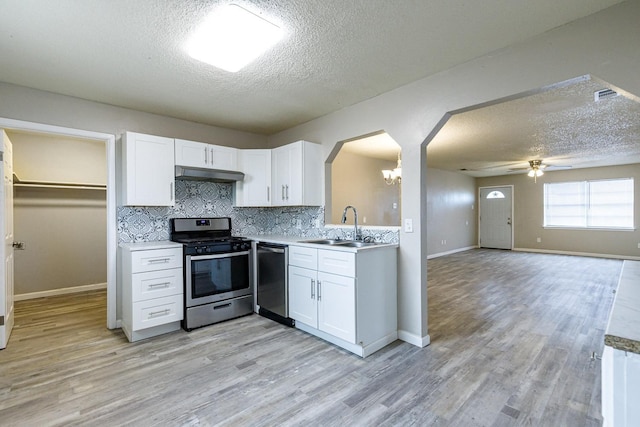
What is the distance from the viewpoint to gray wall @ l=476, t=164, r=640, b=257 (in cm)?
753

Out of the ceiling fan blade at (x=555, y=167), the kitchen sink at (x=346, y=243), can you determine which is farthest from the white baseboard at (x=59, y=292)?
the ceiling fan blade at (x=555, y=167)

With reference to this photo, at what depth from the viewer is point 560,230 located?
8539 mm

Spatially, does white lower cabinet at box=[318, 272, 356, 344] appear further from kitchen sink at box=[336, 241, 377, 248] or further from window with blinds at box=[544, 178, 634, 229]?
window with blinds at box=[544, 178, 634, 229]

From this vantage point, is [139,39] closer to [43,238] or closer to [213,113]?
[213,113]

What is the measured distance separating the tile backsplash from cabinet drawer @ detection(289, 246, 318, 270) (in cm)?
A: 62

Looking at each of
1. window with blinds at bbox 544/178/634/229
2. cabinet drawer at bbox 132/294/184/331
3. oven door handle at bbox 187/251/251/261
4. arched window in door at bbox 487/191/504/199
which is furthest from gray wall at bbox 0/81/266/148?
window with blinds at bbox 544/178/634/229

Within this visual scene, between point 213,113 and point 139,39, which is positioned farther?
point 213,113

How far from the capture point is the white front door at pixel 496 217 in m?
9.45

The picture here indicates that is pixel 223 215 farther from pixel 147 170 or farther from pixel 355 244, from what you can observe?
pixel 355 244

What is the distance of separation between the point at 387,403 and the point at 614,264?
7.93m

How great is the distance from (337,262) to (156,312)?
1.95m

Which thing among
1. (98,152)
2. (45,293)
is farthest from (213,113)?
(45,293)

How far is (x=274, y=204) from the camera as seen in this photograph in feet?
13.3

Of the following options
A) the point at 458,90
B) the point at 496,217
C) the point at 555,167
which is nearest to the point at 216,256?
the point at 458,90
